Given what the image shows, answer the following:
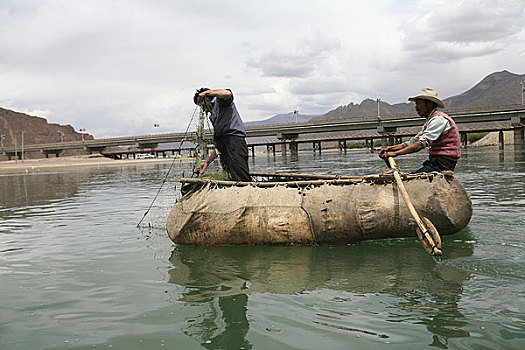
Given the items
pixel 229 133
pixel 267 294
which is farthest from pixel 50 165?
pixel 267 294

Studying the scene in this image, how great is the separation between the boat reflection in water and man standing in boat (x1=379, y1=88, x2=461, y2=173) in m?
1.14

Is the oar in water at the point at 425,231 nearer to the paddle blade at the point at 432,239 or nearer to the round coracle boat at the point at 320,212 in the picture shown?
the paddle blade at the point at 432,239

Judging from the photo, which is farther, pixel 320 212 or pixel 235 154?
pixel 235 154

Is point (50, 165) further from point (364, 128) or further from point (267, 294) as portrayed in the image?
point (267, 294)

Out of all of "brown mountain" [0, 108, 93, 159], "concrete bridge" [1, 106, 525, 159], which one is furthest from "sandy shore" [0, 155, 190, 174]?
"brown mountain" [0, 108, 93, 159]

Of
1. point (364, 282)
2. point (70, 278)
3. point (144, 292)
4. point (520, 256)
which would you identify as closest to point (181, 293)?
point (144, 292)

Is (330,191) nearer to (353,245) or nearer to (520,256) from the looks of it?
(353,245)

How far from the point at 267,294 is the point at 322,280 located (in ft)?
2.26

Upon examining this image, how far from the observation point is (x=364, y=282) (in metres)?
4.32

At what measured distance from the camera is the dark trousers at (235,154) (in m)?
7.02

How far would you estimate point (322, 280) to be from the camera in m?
4.46

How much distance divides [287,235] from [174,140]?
76064 mm

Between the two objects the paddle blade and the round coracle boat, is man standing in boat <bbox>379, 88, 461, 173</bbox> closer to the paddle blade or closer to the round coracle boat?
the round coracle boat

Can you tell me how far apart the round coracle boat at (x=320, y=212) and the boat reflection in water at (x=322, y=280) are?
0.59ft
